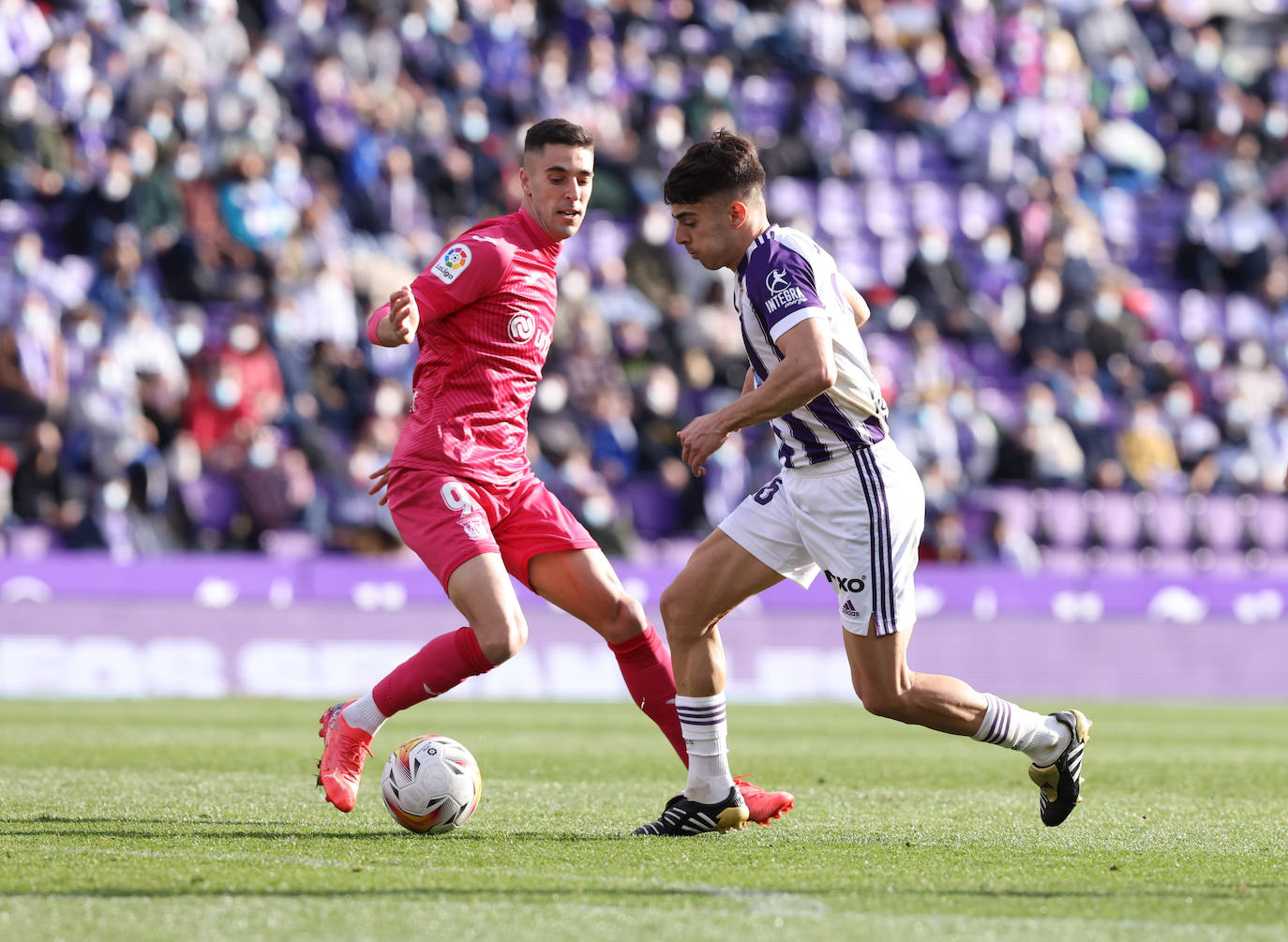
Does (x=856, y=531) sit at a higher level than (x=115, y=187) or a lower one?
lower

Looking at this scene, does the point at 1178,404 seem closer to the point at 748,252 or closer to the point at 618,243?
the point at 618,243

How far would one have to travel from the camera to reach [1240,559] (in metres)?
18.3

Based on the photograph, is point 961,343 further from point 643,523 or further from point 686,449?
point 686,449

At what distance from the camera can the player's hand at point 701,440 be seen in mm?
5641

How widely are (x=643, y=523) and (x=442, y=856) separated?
11.1m

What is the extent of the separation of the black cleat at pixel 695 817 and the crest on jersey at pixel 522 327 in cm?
182

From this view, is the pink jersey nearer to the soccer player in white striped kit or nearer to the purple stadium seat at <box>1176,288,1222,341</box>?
the soccer player in white striped kit

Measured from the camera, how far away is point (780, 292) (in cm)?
584

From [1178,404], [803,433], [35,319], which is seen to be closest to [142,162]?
[35,319]

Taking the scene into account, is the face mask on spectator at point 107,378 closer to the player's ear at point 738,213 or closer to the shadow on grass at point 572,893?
the player's ear at point 738,213

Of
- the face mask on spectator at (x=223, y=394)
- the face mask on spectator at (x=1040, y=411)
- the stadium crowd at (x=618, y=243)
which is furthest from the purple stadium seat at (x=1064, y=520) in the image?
the face mask on spectator at (x=223, y=394)

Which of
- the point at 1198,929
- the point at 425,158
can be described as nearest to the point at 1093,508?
the point at 425,158

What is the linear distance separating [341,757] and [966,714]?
7.55ft

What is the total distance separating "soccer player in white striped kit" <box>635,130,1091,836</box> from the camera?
230 inches
